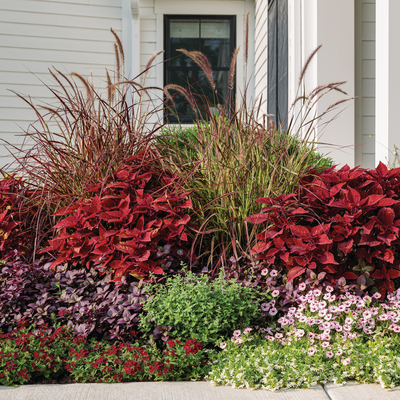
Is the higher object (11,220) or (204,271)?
(11,220)

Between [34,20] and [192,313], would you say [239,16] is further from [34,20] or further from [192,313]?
[192,313]

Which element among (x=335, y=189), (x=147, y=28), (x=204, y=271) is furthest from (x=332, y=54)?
(x=147, y=28)

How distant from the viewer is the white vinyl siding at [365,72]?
422cm

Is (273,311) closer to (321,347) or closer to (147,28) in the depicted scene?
(321,347)

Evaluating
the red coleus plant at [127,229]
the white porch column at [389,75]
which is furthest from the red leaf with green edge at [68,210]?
the white porch column at [389,75]

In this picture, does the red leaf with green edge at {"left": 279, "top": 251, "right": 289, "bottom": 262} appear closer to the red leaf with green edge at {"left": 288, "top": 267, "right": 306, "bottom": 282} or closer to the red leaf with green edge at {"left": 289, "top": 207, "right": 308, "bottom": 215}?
the red leaf with green edge at {"left": 288, "top": 267, "right": 306, "bottom": 282}

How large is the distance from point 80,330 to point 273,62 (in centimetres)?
426

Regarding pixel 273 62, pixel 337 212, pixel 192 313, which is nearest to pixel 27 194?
pixel 192 313

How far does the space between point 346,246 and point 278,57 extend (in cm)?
338

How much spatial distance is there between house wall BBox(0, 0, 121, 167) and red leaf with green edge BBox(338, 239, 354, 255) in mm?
4878

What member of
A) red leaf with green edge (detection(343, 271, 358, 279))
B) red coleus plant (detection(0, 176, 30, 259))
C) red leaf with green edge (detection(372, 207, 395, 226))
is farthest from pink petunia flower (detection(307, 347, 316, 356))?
red coleus plant (detection(0, 176, 30, 259))

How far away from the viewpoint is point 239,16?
634 centimetres

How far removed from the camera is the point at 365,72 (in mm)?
4289

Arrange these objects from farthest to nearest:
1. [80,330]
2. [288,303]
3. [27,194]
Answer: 1. [27,194]
2. [288,303]
3. [80,330]
